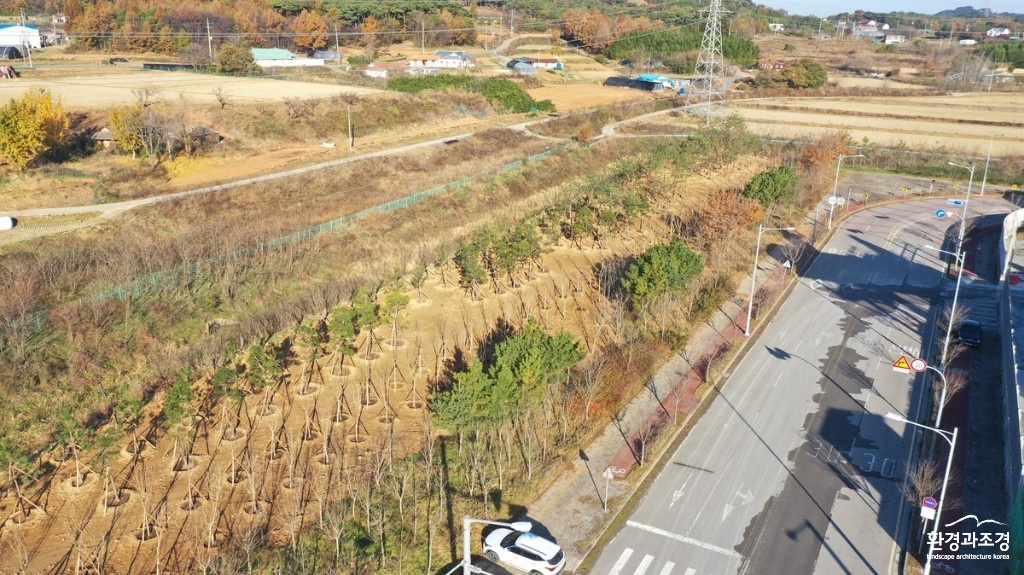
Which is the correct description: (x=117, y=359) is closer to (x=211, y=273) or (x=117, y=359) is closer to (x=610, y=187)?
(x=211, y=273)

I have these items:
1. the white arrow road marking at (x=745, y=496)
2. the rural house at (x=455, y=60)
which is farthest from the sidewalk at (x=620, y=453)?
the rural house at (x=455, y=60)

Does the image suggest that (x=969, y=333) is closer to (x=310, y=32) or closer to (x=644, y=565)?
(x=644, y=565)

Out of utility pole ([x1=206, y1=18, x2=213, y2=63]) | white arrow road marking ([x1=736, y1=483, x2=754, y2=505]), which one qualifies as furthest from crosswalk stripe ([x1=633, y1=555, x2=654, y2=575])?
utility pole ([x1=206, y1=18, x2=213, y2=63])

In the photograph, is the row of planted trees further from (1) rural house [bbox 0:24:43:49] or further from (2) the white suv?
(1) rural house [bbox 0:24:43:49]

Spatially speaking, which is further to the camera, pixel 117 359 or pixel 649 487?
pixel 117 359

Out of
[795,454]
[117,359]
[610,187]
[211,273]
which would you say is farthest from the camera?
[610,187]

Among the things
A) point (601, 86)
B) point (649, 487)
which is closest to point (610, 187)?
point (649, 487)
